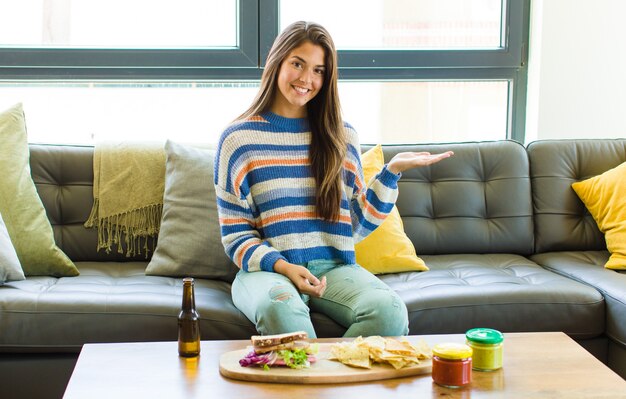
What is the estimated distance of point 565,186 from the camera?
303 cm

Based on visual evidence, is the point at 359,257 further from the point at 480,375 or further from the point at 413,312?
the point at 480,375

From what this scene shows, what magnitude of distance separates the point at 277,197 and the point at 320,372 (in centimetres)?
80

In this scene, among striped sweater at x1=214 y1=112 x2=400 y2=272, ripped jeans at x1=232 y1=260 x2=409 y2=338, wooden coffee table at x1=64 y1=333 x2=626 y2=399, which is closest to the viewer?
wooden coffee table at x1=64 y1=333 x2=626 y2=399

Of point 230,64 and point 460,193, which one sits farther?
point 230,64

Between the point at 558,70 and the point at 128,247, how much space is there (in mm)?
1887

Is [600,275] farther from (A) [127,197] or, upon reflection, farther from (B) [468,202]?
(A) [127,197]

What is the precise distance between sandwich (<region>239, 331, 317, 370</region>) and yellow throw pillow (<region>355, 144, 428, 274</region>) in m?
0.93

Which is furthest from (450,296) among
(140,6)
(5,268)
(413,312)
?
(140,6)

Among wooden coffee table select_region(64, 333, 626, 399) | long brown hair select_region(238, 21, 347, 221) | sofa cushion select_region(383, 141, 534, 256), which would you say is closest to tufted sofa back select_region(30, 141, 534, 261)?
sofa cushion select_region(383, 141, 534, 256)

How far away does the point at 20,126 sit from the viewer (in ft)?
8.93

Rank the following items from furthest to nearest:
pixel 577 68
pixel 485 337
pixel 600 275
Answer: pixel 577 68 < pixel 600 275 < pixel 485 337

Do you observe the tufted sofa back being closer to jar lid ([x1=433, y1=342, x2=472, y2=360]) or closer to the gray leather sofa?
the gray leather sofa

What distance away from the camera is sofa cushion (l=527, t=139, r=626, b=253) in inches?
118

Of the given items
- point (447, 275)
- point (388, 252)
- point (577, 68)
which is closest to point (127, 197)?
point (388, 252)
